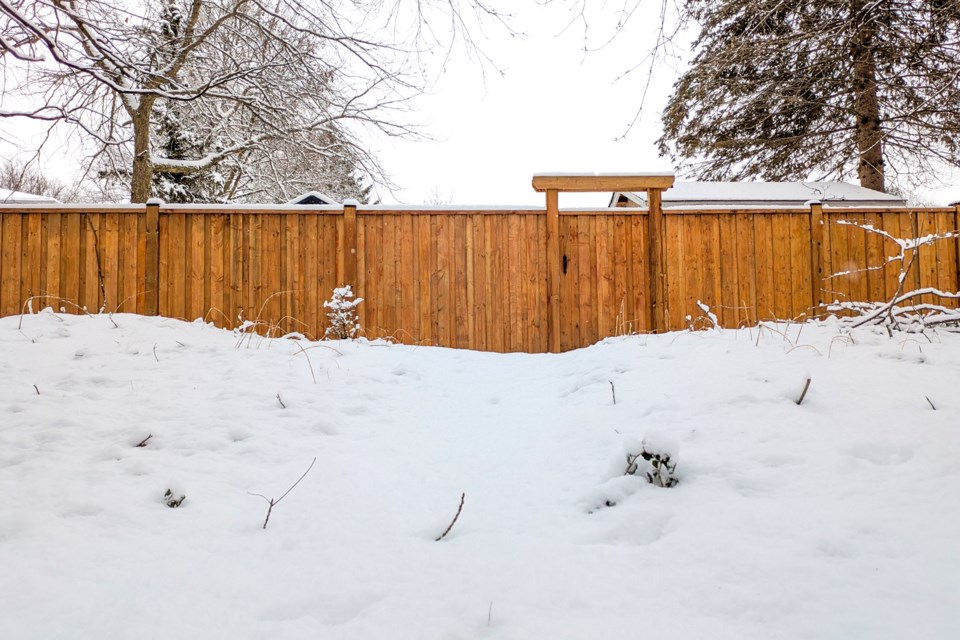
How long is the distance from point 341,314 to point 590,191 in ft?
8.62

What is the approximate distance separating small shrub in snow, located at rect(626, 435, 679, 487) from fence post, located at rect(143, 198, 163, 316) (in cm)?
455

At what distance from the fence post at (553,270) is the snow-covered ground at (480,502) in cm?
215

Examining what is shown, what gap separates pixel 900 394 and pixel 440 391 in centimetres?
190

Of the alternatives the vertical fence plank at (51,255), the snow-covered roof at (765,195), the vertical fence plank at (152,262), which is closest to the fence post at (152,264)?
the vertical fence plank at (152,262)

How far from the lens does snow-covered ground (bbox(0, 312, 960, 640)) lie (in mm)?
868

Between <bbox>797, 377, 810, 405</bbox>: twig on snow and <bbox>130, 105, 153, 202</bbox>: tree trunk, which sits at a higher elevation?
<bbox>130, 105, 153, 202</bbox>: tree trunk

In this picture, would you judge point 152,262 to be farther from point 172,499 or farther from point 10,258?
point 172,499

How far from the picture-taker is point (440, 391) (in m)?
2.54

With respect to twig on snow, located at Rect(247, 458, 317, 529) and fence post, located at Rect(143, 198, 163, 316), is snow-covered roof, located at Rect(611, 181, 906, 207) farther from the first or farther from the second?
twig on snow, located at Rect(247, 458, 317, 529)

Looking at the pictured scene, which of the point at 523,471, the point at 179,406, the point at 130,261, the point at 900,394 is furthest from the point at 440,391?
the point at 130,261

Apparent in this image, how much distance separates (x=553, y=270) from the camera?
4570mm

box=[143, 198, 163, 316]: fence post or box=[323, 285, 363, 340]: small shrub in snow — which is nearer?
box=[323, 285, 363, 340]: small shrub in snow

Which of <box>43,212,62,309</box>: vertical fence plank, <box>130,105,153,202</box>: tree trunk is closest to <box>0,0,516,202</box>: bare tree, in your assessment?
<box>130,105,153,202</box>: tree trunk

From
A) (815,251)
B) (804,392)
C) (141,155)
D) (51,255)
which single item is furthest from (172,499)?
(141,155)
